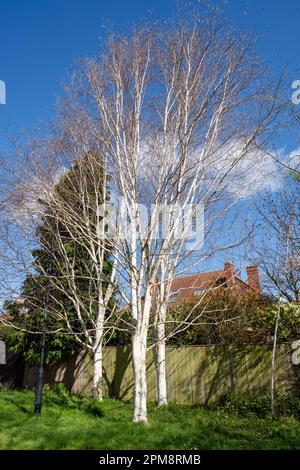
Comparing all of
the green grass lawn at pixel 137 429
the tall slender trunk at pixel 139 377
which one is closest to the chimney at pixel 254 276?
the green grass lawn at pixel 137 429

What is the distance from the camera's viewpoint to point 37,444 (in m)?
5.47

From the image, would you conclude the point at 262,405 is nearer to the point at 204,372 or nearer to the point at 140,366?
the point at 204,372

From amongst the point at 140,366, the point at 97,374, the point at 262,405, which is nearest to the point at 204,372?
the point at 262,405

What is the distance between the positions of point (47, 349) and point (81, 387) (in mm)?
1874

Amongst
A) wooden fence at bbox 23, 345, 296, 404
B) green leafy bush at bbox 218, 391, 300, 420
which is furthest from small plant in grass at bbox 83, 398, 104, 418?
green leafy bush at bbox 218, 391, 300, 420

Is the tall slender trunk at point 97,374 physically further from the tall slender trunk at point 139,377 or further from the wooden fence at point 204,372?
the tall slender trunk at point 139,377

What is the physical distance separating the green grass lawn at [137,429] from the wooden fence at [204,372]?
84cm

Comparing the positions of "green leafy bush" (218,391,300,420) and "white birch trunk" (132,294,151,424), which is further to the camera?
"green leafy bush" (218,391,300,420)

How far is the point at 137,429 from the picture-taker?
6.26 m

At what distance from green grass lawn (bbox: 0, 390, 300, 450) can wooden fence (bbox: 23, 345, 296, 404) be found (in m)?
0.84

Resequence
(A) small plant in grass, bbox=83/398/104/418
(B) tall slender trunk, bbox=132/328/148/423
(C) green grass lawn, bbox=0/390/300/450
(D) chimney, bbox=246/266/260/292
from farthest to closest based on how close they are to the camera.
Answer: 1. (D) chimney, bbox=246/266/260/292
2. (A) small plant in grass, bbox=83/398/104/418
3. (B) tall slender trunk, bbox=132/328/148/423
4. (C) green grass lawn, bbox=0/390/300/450

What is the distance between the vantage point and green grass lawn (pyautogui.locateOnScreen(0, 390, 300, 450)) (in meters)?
5.59

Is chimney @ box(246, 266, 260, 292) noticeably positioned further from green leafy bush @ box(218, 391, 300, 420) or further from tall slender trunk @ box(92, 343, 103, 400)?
tall slender trunk @ box(92, 343, 103, 400)
